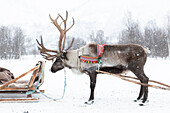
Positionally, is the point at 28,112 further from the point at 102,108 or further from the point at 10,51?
the point at 10,51

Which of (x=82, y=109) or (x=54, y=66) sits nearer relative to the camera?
(x=82, y=109)

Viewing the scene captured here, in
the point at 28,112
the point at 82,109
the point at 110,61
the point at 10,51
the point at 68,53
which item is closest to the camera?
the point at 28,112

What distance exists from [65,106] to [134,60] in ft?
8.56

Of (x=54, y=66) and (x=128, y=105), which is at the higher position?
(x=54, y=66)

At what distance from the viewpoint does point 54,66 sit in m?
6.32

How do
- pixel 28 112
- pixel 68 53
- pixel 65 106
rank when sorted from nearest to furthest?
pixel 28 112, pixel 65 106, pixel 68 53

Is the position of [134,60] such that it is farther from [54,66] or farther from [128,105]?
[54,66]

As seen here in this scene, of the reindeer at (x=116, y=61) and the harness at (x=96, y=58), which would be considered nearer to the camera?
the reindeer at (x=116, y=61)

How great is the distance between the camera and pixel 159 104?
5484 millimetres

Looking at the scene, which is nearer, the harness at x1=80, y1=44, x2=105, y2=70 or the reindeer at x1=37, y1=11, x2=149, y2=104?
the reindeer at x1=37, y1=11, x2=149, y2=104

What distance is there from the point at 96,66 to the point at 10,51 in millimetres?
48708

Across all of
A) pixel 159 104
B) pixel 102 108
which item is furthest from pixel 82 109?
pixel 159 104

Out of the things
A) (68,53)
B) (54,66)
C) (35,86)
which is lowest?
(35,86)

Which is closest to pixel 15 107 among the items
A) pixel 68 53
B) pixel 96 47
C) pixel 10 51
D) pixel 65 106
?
pixel 65 106
